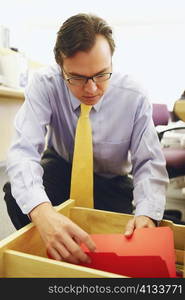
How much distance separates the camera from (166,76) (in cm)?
455

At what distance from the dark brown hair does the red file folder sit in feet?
1.78

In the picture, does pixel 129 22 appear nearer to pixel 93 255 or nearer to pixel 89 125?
pixel 89 125

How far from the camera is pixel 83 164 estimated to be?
3.35 ft

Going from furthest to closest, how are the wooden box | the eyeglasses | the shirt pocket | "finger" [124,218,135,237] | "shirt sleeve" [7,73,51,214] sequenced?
the shirt pocket
the eyeglasses
"shirt sleeve" [7,73,51,214]
"finger" [124,218,135,237]
the wooden box

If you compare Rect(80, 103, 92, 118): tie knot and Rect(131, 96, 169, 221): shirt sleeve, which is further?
Rect(80, 103, 92, 118): tie knot

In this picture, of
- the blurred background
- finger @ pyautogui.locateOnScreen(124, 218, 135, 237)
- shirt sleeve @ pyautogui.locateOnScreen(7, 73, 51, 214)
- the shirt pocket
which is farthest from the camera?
the blurred background

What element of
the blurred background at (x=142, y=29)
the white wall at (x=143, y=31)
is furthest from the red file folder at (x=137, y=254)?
the white wall at (x=143, y=31)

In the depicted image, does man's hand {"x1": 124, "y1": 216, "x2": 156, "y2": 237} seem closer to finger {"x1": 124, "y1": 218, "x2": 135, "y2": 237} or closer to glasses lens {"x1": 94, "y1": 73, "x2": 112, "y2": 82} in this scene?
finger {"x1": 124, "y1": 218, "x2": 135, "y2": 237}

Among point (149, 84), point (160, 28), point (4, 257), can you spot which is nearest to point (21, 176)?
point (4, 257)

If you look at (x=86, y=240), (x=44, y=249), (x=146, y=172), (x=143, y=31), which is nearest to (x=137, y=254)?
(x=86, y=240)

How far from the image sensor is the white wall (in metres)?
4.33

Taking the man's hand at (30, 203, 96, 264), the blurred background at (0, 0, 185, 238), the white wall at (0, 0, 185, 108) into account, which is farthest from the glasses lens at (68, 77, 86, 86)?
the white wall at (0, 0, 185, 108)

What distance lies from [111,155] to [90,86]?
0.35 metres

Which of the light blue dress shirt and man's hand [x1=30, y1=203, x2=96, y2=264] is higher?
Result: the light blue dress shirt
